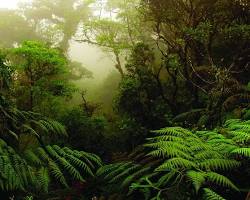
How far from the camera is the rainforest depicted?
3.37 metres

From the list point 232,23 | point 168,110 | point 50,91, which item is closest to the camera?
point 232,23

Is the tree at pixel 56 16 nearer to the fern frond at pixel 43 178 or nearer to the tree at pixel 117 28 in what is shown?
the tree at pixel 117 28

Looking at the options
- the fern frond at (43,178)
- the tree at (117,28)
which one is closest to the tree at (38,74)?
the tree at (117,28)

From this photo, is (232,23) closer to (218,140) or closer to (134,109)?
(134,109)

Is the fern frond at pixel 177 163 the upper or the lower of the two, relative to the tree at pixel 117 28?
lower

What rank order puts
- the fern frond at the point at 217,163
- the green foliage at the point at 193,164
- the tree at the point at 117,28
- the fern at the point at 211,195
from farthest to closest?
the tree at the point at 117,28 → the fern frond at the point at 217,163 → the green foliage at the point at 193,164 → the fern at the point at 211,195

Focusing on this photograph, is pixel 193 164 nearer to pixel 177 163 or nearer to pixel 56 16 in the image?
pixel 177 163

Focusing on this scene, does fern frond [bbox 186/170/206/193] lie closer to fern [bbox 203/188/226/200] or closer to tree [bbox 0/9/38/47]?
fern [bbox 203/188/226/200]

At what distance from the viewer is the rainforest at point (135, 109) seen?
3371 millimetres

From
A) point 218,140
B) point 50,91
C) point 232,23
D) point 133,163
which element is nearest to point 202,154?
point 218,140

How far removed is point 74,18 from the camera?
1975cm

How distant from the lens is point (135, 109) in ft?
35.9

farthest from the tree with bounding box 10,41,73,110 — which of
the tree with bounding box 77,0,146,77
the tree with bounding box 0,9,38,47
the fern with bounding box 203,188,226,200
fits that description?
the tree with bounding box 0,9,38,47

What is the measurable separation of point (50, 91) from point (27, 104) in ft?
3.28
